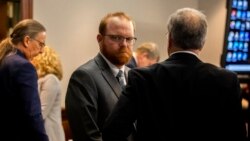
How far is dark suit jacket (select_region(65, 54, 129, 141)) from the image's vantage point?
1.85 meters

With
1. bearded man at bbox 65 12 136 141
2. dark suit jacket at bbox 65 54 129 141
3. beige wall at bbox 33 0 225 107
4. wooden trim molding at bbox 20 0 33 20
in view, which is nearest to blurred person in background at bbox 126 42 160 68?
beige wall at bbox 33 0 225 107

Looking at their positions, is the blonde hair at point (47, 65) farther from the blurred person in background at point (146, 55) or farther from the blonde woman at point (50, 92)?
the blurred person in background at point (146, 55)

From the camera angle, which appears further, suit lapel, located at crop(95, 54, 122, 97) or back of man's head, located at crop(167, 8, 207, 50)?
suit lapel, located at crop(95, 54, 122, 97)

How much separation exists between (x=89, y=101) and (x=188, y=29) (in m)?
0.59

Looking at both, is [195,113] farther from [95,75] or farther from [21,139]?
[21,139]

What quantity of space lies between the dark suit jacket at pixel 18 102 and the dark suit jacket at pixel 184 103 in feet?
3.13

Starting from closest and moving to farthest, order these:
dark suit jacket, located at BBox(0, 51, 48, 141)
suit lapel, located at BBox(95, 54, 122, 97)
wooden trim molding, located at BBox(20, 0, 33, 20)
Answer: suit lapel, located at BBox(95, 54, 122, 97), dark suit jacket, located at BBox(0, 51, 48, 141), wooden trim molding, located at BBox(20, 0, 33, 20)

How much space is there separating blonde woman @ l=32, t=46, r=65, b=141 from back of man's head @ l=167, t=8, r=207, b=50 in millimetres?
1787

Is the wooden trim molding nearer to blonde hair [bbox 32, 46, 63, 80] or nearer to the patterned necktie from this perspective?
blonde hair [bbox 32, 46, 63, 80]

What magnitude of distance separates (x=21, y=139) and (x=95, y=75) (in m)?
0.74

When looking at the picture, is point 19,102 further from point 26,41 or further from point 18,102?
point 26,41

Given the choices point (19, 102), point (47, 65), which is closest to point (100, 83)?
point (19, 102)

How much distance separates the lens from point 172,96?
1517 millimetres

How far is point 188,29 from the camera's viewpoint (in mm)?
1540
